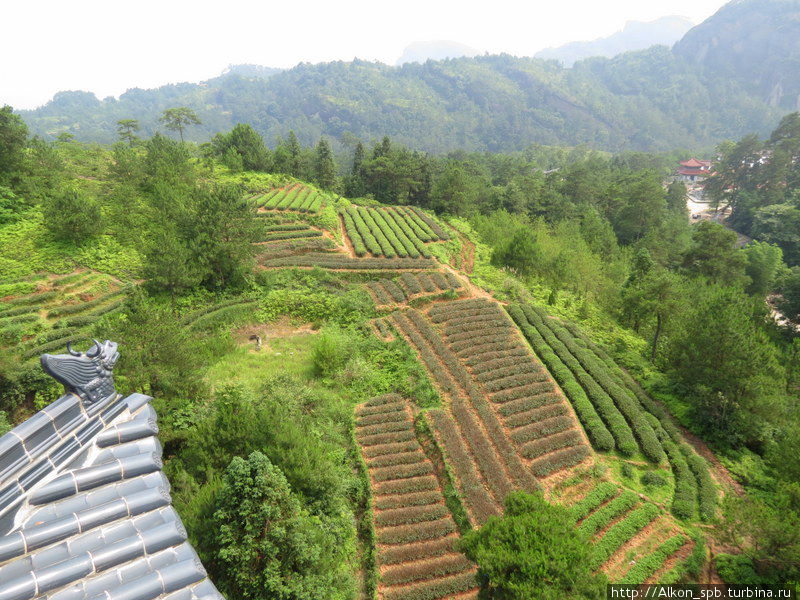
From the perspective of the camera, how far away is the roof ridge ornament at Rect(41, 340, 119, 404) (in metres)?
7.73

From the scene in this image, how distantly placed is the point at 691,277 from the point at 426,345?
1450 inches

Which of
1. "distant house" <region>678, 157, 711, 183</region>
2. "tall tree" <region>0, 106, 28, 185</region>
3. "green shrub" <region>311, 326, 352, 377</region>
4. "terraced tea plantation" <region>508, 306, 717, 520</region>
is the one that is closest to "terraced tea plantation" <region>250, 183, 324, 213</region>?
"tall tree" <region>0, 106, 28, 185</region>

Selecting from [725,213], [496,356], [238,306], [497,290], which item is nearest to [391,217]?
[497,290]

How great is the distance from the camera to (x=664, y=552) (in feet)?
52.8

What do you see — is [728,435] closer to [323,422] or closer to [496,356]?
[496,356]

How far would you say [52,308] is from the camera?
28031mm

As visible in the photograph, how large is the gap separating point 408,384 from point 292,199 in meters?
38.0

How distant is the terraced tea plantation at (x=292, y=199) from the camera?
4912 cm

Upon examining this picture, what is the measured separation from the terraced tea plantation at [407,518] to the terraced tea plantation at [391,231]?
75.3 feet

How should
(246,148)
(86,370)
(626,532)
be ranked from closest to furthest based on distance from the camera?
(86,370) → (626,532) → (246,148)

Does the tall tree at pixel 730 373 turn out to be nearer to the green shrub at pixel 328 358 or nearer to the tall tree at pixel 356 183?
the green shrub at pixel 328 358

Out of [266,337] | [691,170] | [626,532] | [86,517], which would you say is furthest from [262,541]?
[691,170]

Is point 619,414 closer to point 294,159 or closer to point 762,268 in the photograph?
point 762,268

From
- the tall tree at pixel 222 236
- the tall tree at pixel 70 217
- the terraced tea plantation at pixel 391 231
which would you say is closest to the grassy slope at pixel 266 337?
the tall tree at pixel 70 217
